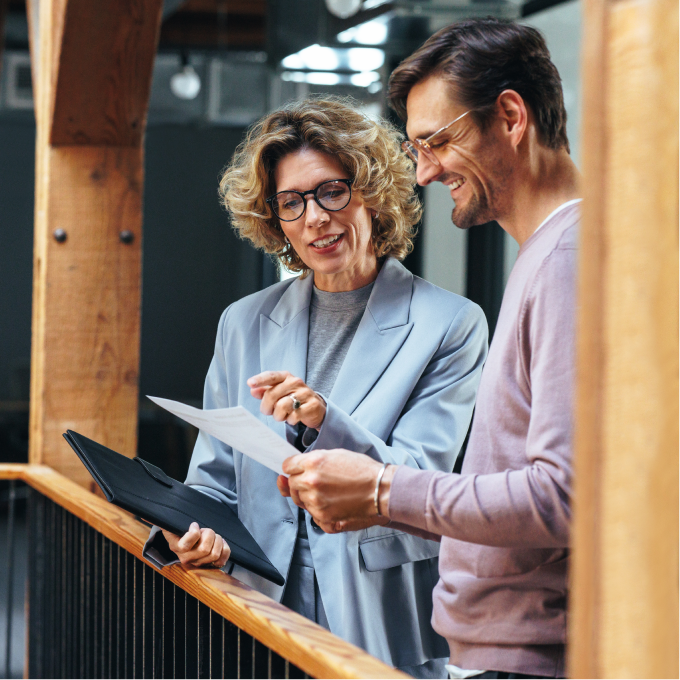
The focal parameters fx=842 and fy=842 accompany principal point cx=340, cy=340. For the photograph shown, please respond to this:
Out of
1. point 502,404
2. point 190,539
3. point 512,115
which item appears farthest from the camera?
point 190,539

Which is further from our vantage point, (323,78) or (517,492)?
(323,78)

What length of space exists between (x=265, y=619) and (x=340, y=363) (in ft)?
2.28

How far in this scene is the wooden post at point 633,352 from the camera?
635mm

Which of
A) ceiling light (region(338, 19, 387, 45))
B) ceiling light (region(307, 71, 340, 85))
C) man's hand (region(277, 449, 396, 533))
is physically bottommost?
man's hand (region(277, 449, 396, 533))

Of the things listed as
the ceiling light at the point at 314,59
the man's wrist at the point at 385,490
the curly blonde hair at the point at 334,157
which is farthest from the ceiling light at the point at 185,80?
the man's wrist at the point at 385,490

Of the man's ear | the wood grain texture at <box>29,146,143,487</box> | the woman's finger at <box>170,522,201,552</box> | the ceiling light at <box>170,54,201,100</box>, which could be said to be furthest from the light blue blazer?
the ceiling light at <box>170,54,201,100</box>

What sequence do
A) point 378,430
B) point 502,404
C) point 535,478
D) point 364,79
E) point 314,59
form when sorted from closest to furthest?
point 535,478, point 502,404, point 378,430, point 314,59, point 364,79

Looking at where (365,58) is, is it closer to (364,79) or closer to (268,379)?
(364,79)

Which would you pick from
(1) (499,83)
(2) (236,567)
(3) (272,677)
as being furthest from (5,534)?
(1) (499,83)

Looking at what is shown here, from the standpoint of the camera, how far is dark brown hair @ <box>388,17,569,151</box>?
1.24 m

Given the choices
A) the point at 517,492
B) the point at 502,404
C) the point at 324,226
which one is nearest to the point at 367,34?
the point at 324,226

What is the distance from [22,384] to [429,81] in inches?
275

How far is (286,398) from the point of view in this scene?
1.46 m

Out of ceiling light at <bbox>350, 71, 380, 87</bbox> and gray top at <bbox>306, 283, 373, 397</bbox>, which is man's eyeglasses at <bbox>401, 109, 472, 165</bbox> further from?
ceiling light at <bbox>350, 71, 380, 87</bbox>
